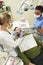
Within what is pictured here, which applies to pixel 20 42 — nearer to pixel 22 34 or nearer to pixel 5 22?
pixel 22 34

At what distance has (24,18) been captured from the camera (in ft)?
9.37

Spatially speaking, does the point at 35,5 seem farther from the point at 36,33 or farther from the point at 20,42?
the point at 20,42

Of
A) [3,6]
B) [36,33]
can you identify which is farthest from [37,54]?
[3,6]

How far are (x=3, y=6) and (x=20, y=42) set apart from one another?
3.43 ft

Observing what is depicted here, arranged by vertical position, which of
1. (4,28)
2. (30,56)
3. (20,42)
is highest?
(4,28)

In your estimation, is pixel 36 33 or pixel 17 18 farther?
pixel 17 18

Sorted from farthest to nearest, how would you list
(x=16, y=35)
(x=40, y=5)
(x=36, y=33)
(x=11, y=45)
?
(x=40, y=5)
(x=36, y=33)
(x=16, y=35)
(x=11, y=45)

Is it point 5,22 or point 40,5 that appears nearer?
point 5,22

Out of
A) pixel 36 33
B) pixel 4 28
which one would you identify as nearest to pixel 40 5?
pixel 36 33

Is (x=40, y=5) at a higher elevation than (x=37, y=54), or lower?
higher

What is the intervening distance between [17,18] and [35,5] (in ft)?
1.32

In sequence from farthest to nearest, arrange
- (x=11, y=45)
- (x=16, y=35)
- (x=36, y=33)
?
(x=36, y=33), (x=16, y=35), (x=11, y=45)

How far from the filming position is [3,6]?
2.81 m

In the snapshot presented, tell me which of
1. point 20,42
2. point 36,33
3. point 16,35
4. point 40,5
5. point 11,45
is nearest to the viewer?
point 11,45
